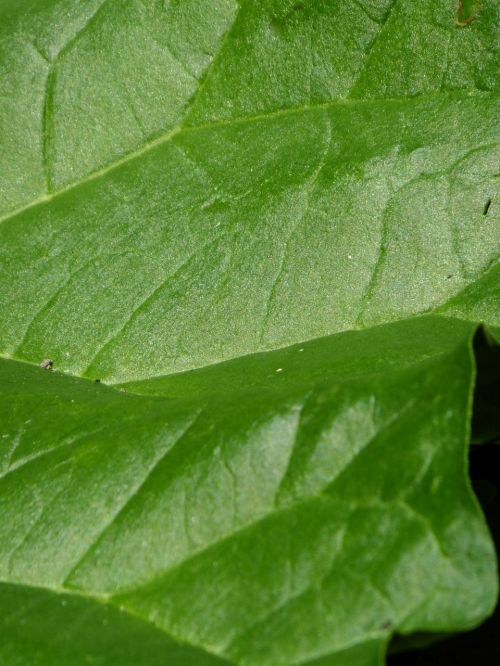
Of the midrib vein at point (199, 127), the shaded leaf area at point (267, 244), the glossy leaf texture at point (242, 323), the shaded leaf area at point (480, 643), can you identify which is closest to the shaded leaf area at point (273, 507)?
the glossy leaf texture at point (242, 323)

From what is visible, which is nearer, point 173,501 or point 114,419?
point 173,501

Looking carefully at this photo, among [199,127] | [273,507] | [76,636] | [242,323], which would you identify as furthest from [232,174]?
[76,636]

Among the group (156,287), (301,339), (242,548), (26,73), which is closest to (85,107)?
(26,73)

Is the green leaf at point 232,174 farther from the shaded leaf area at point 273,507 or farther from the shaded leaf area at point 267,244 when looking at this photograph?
the shaded leaf area at point 273,507

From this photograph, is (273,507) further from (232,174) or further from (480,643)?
(232,174)

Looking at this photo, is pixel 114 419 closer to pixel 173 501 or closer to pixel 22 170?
pixel 173 501

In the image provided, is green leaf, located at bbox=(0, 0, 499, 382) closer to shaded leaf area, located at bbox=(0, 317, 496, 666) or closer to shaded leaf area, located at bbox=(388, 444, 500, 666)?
shaded leaf area, located at bbox=(0, 317, 496, 666)

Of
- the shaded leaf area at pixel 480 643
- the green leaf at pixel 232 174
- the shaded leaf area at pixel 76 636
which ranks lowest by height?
the shaded leaf area at pixel 480 643
